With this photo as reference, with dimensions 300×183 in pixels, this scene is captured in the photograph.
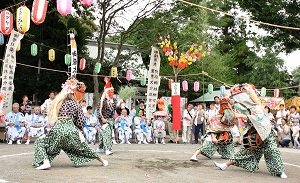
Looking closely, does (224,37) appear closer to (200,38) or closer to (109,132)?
(200,38)

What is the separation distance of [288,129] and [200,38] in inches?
384

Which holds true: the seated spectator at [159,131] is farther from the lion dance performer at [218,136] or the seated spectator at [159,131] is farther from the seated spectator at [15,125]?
the lion dance performer at [218,136]

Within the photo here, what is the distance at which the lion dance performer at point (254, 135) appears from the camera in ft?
20.7

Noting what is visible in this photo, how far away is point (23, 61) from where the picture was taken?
1903 cm

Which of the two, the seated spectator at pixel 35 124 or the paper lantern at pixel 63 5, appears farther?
the seated spectator at pixel 35 124

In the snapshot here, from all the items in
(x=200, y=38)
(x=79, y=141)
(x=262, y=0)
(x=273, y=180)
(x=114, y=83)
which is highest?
(x=262, y=0)

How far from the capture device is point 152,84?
1488cm

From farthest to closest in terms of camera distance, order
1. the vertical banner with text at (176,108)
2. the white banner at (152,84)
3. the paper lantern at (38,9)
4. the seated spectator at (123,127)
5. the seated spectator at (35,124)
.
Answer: the white banner at (152,84) < the vertical banner with text at (176,108) < the seated spectator at (123,127) < the seated spectator at (35,124) < the paper lantern at (38,9)

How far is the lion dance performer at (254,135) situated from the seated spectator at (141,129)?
715cm

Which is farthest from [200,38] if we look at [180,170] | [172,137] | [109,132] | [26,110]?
[180,170]

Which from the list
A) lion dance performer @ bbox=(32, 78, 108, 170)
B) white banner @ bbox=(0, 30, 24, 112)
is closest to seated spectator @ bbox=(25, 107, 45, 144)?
white banner @ bbox=(0, 30, 24, 112)

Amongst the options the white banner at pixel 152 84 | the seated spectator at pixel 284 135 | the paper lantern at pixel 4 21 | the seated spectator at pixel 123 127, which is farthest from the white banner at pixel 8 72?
the seated spectator at pixel 284 135

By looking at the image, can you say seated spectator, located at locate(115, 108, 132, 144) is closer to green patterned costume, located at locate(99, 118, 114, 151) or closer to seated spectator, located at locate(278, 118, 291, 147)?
green patterned costume, located at locate(99, 118, 114, 151)

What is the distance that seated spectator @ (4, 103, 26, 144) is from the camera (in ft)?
39.0
